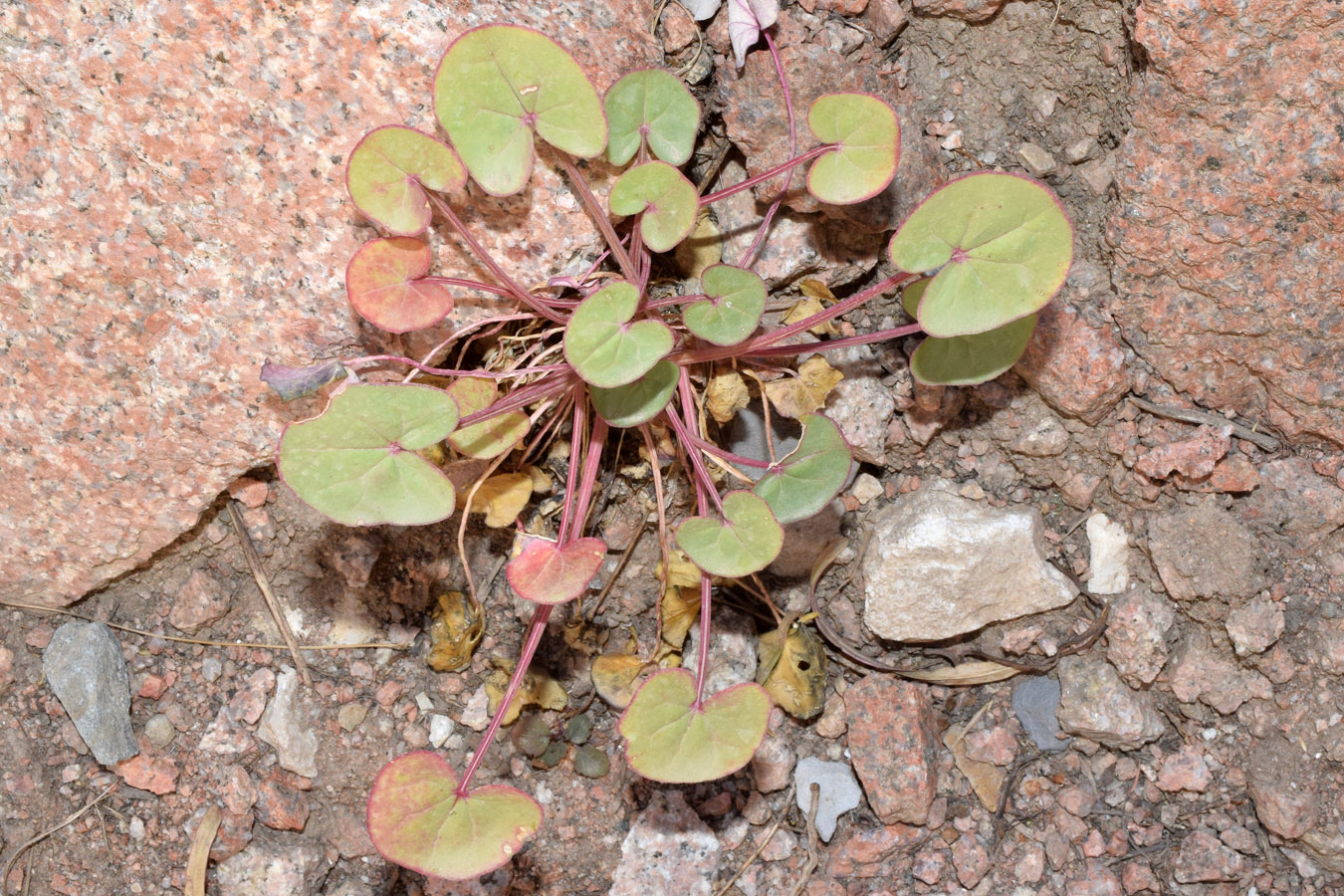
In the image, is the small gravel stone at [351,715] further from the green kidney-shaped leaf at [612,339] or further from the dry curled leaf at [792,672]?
the green kidney-shaped leaf at [612,339]

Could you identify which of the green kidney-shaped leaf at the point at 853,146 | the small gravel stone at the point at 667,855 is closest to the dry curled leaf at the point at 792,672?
the small gravel stone at the point at 667,855

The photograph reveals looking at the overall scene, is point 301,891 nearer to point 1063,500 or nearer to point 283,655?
point 283,655

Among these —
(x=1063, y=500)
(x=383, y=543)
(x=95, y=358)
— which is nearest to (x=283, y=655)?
(x=383, y=543)

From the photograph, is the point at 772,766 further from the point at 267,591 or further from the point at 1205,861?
the point at 267,591

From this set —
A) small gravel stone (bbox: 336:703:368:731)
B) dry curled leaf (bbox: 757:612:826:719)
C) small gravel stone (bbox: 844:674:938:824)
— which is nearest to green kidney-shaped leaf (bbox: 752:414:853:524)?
dry curled leaf (bbox: 757:612:826:719)

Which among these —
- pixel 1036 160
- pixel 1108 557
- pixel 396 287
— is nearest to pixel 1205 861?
pixel 1108 557

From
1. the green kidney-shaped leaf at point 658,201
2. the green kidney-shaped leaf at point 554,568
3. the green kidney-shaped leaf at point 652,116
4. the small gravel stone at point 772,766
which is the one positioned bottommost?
the small gravel stone at point 772,766

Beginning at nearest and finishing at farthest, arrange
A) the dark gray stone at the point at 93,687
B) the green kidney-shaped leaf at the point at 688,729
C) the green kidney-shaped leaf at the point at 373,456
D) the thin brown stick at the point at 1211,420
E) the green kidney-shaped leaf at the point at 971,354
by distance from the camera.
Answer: the green kidney-shaped leaf at the point at 373,456 < the green kidney-shaped leaf at the point at 688,729 < the green kidney-shaped leaf at the point at 971,354 < the thin brown stick at the point at 1211,420 < the dark gray stone at the point at 93,687

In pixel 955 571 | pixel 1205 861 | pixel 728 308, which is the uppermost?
pixel 728 308
